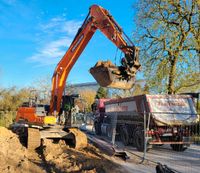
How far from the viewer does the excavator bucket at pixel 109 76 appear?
10773 mm

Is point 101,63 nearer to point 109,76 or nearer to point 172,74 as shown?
point 109,76

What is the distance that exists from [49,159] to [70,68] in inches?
196

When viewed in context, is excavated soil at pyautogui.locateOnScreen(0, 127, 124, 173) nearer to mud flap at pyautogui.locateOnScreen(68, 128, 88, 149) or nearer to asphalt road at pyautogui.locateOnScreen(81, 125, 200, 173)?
mud flap at pyautogui.locateOnScreen(68, 128, 88, 149)

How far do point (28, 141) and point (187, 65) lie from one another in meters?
13.3

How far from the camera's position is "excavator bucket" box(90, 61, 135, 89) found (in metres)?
10.8

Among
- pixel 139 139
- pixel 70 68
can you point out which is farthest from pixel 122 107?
pixel 70 68

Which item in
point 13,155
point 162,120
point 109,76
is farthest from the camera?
point 162,120

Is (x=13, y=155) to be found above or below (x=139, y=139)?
below

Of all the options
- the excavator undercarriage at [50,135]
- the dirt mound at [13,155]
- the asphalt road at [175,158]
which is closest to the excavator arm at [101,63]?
the excavator undercarriage at [50,135]

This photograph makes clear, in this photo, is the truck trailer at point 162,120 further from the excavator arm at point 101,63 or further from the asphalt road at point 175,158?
Result: the excavator arm at point 101,63

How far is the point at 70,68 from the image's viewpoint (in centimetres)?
1412

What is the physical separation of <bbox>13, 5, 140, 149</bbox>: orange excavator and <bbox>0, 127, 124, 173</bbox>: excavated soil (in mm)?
504

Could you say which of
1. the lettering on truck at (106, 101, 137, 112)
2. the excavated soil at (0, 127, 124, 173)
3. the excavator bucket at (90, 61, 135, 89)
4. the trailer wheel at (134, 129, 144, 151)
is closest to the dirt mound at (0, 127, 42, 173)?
the excavated soil at (0, 127, 124, 173)

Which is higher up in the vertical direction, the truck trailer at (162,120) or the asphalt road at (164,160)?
the truck trailer at (162,120)
